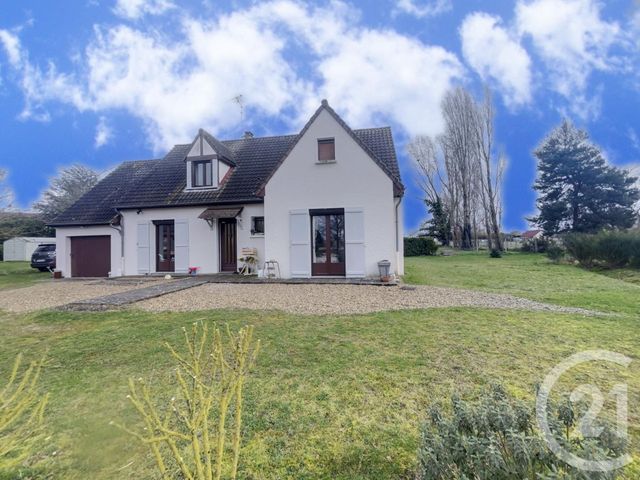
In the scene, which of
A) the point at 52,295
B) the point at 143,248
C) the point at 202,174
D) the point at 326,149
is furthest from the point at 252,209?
the point at 52,295

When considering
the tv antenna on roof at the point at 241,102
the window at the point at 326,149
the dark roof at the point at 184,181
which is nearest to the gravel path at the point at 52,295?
the dark roof at the point at 184,181

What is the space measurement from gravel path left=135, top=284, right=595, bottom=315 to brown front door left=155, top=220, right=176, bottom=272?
619cm

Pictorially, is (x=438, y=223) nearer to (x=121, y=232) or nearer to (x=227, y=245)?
(x=227, y=245)

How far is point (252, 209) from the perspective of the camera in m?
17.0

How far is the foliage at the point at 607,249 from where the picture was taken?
1956 centimetres

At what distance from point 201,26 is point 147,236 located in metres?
11.4

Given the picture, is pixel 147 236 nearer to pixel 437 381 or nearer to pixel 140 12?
pixel 140 12

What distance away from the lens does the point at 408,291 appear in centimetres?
1178

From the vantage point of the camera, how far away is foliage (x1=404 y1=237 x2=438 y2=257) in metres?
38.1

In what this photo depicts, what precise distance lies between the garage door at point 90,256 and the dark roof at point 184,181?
3.65 feet

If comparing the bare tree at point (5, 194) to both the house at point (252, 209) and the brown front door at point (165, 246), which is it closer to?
the house at point (252, 209)

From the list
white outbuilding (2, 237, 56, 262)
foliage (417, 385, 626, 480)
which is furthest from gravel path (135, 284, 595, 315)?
white outbuilding (2, 237, 56, 262)

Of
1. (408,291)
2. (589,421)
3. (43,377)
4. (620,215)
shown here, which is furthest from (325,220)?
(620,215)

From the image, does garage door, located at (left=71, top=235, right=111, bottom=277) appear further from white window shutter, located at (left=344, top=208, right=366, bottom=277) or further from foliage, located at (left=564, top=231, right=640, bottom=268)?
foliage, located at (left=564, top=231, right=640, bottom=268)
